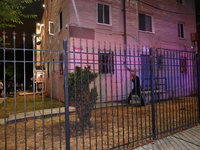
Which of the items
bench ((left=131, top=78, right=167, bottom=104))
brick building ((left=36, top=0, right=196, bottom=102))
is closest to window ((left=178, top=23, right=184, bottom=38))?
brick building ((left=36, top=0, right=196, bottom=102))

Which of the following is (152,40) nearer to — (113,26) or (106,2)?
(113,26)

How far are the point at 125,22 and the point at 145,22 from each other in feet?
7.56

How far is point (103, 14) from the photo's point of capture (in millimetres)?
9742

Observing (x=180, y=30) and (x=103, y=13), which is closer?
(x=103, y=13)

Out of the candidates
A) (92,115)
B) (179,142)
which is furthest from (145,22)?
(179,142)

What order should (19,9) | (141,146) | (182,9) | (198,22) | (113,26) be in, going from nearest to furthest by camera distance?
(141,146), (19,9), (113,26), (182,9), (198,22)

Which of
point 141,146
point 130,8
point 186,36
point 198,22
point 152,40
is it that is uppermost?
point 198,22

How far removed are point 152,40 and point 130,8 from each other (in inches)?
119

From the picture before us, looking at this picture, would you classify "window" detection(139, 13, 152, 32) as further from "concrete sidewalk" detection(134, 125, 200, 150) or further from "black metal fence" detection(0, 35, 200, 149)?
"concrete sidewalk" detection(134, 125, 200, 150)

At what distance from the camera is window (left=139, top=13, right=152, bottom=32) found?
11.5 meters

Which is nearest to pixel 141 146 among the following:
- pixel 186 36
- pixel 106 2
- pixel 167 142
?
pixel 167 142

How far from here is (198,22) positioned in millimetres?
16906

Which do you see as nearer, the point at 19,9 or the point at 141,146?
the point at 141,146

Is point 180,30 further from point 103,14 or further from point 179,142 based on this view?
point 179,142
